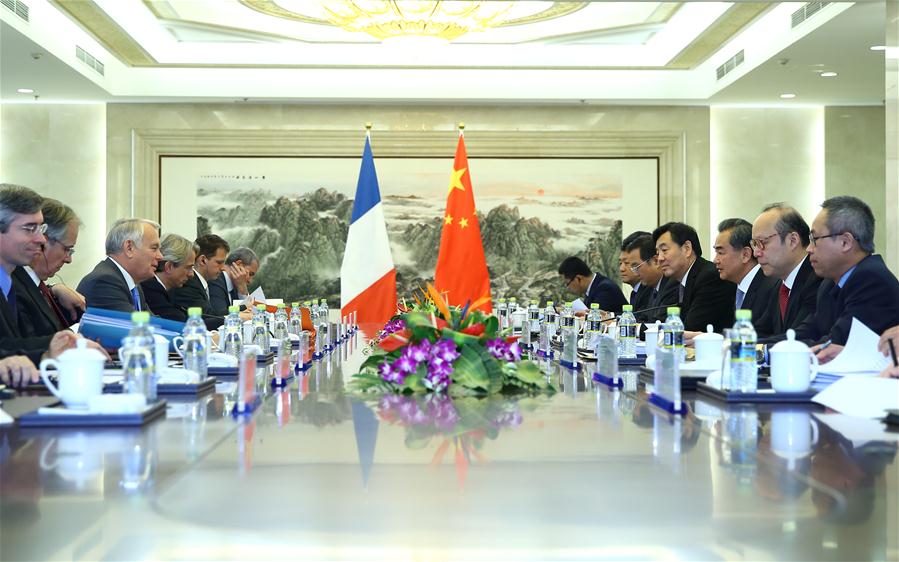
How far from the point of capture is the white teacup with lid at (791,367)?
2.52m

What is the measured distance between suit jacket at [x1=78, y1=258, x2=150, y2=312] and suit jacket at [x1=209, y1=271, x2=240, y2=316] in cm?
266

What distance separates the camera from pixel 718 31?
9.38 meters

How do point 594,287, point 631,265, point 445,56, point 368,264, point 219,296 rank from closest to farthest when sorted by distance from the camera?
1. point 631,265
2. point 219,296
3. point 594,287
4. point 368,264
5. point 445,56

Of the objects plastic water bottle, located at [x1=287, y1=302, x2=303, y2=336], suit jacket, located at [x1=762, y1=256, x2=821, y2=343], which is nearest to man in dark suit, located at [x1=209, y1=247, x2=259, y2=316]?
plastic water bottle, located at [x1=287, y1=302, x2=303, y2=336]

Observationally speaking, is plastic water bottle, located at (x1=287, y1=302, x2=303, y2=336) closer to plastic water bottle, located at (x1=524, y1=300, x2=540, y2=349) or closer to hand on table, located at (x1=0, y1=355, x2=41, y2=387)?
plastic water bottle, located at (x1=524, y1=300, x2=540, y2=349)

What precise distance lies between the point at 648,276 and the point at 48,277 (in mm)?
4209

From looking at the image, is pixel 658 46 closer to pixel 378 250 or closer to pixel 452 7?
pixel 452 7

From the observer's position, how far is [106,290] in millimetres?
4742

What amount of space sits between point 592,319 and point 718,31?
5.64 metres

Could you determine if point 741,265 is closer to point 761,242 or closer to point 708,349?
point 761,242

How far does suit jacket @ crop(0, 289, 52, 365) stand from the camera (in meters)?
3.25

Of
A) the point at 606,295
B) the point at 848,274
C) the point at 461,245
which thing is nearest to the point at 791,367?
the point at 848,274

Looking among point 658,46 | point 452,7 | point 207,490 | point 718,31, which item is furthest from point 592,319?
point 658,46

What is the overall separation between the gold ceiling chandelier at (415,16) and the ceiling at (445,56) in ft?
0.25
